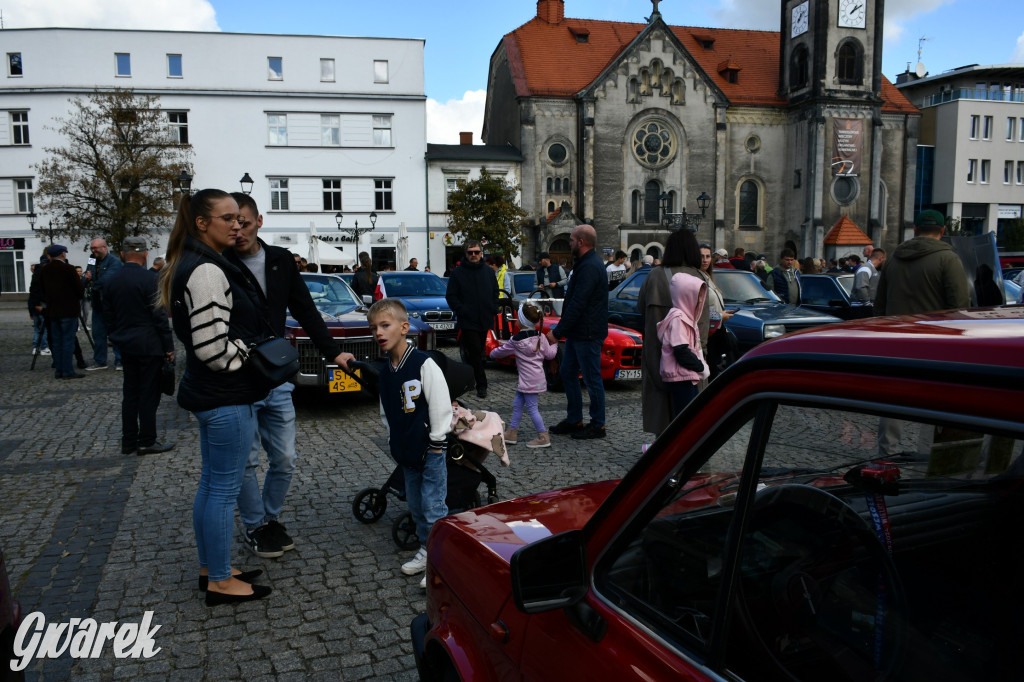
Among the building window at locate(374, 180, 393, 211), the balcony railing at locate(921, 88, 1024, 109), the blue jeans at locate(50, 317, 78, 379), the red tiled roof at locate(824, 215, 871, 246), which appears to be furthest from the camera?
the balcony railing at locate(921, 88, 1024, 109)

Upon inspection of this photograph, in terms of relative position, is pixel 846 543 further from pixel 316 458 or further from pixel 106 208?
pixel 106 208

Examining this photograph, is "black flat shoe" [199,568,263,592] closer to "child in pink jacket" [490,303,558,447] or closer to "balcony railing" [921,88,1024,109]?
"child in pink jacket" [490,303,558,447]

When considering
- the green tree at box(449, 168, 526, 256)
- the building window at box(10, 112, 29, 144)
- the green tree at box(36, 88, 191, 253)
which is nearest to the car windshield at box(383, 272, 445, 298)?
the green tree at box(449, 168, 526, 256)

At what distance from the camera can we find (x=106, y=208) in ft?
128

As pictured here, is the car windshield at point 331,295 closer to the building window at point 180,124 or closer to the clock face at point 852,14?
the building window at point 180,124

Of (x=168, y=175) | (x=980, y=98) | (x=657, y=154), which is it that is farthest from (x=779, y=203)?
(x=168, y=175)

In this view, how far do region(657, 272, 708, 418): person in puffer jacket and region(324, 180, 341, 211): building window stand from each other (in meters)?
40.3

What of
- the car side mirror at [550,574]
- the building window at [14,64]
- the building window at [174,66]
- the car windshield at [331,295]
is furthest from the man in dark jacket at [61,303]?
the building window at [14,64]

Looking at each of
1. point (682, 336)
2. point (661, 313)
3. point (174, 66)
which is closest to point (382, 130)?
point (174, 66)

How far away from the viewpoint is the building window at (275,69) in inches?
1718

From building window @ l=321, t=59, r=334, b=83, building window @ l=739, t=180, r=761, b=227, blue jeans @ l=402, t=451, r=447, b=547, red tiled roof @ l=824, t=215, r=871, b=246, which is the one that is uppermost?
building window @ l=321, t=59, r=334, b=83

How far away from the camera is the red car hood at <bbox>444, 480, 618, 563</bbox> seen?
214 cm

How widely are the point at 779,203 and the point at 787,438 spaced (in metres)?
52.9

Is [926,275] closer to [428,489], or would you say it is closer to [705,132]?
[428,489]
